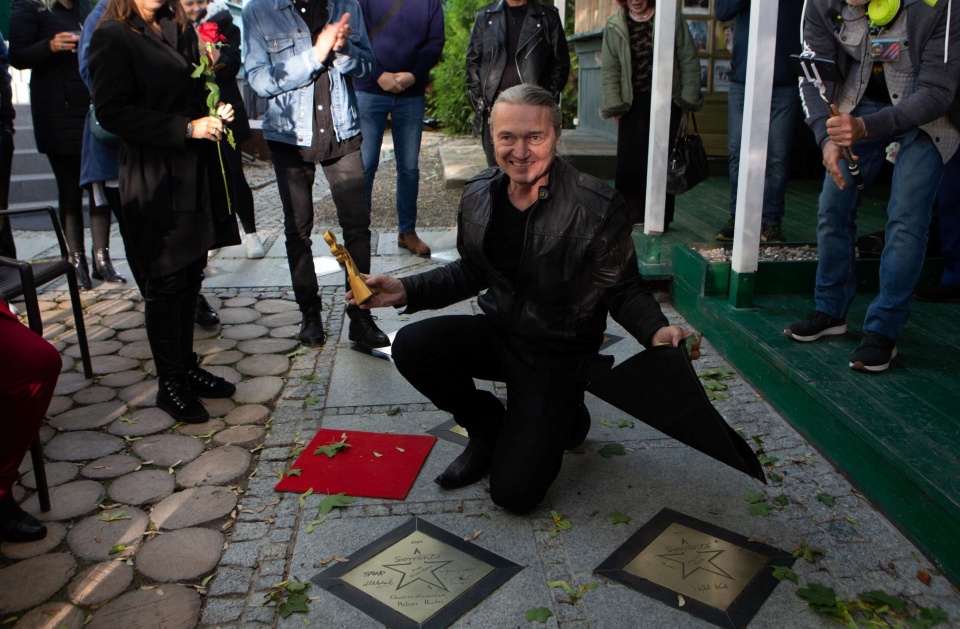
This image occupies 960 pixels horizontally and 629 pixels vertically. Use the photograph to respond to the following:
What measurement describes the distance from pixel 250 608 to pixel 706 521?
1659 millimetres

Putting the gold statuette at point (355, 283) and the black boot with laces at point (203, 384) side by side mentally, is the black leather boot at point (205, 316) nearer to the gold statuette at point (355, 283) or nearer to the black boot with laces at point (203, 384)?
the black boot with laces at point (203, 384)

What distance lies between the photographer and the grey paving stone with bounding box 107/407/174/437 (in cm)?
399

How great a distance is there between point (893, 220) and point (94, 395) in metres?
3.99

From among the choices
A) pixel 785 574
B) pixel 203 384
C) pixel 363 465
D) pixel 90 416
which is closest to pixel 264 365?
pixel 203 384

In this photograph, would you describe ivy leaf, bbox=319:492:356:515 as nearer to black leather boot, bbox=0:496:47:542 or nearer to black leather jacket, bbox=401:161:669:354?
black leather jacket, bbox=401:161:669:354

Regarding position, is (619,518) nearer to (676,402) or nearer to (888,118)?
(676,402)

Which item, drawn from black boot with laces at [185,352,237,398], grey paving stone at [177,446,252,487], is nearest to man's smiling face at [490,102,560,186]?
grey paving stone at [177,446,252,487]

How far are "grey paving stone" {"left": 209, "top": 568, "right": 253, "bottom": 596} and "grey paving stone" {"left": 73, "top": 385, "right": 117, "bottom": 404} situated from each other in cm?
184

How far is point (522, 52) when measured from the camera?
6.39m

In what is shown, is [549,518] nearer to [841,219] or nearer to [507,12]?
[841,219]

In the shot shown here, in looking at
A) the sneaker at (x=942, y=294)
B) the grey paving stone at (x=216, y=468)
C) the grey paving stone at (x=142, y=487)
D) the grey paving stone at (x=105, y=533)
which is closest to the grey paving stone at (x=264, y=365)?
the grey paving stone at (x=216, y=468)

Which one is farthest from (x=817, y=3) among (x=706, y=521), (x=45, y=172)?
(x=45, y=172)

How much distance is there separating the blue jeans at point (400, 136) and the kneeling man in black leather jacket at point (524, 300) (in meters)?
3.04

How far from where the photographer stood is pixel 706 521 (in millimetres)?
3145
